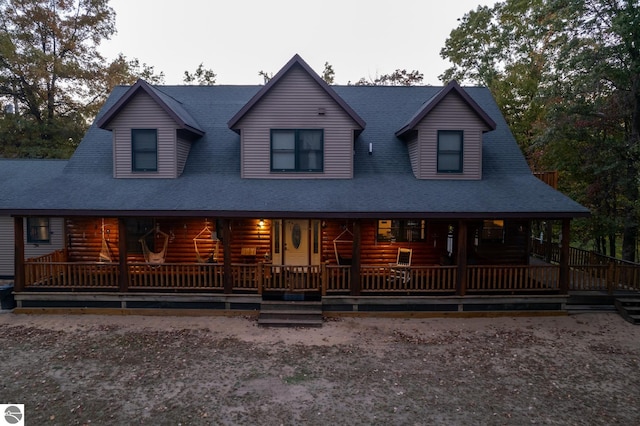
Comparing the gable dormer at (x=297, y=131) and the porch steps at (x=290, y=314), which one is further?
the gable dormer at (x=297, y=131)

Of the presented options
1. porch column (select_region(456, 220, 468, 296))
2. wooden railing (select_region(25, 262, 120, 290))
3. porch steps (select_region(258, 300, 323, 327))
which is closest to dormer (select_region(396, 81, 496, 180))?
porch column (select_region(456, 220, 468, 296))

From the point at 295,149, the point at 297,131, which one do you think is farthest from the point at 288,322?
the point at 297,131

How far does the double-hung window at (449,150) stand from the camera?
12.8m

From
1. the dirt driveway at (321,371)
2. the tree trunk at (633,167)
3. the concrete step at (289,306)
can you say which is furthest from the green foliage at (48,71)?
the tree trunk at (633,167)

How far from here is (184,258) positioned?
42.3 ft

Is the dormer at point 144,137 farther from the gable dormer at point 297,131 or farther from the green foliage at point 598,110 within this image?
the green foliage at point 598,110

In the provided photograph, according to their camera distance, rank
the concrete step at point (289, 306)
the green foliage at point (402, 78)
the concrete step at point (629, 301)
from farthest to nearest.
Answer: the green foliage at point (402, 78) → the concrete step at point (629, 301) → the concrete step at point (289, 306)

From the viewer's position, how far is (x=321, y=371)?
7.46 meters

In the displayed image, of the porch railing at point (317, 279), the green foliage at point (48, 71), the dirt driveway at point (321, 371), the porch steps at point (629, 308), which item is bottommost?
the dirt driveway at point (321, 371)

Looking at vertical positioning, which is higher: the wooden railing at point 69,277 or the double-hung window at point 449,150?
the double-hung window at point 449,150

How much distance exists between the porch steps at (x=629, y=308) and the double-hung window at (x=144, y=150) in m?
15.2

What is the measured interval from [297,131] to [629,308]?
11389 mm

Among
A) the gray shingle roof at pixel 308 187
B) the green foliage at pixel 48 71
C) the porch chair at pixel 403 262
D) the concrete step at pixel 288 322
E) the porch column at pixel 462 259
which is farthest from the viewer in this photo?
the green foliage at pixel 48 71

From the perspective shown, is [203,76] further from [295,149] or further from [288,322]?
[288,322]
